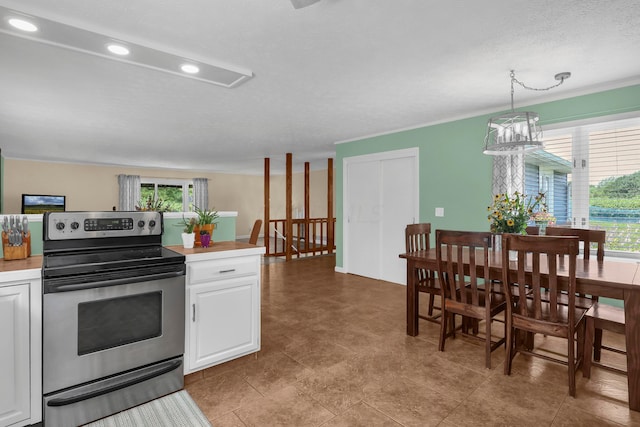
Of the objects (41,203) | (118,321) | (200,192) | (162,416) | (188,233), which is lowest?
(162,416)

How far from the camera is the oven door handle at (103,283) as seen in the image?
1.64 meters

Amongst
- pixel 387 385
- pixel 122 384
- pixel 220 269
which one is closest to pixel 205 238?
pixel 220 269

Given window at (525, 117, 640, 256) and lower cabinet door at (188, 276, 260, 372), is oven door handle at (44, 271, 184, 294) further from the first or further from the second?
window at (525, 117, 640, 256)

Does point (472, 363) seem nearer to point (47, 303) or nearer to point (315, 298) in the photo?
point (315, 298)

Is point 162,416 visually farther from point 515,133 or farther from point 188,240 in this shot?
point 515,133

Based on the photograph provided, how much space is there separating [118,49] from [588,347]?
12.4ft

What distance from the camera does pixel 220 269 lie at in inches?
89.0

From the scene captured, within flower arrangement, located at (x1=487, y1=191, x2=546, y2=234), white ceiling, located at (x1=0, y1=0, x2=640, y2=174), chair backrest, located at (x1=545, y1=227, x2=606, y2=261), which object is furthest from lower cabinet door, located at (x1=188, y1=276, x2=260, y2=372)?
chair backrest, located at (x1=545, y1=227, x2=606, y2=261)

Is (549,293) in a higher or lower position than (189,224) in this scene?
lower

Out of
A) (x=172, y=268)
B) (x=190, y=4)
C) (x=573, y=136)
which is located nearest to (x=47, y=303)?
(x=172, y=268)

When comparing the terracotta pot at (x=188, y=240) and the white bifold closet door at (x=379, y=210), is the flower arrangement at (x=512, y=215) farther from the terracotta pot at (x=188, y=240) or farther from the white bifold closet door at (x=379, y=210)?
the terracotta pot at (x=188, y=240)

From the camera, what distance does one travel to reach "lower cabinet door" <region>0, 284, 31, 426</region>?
157 cm

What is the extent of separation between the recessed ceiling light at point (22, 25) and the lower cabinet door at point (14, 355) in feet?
5.14

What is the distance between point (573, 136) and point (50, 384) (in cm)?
460
